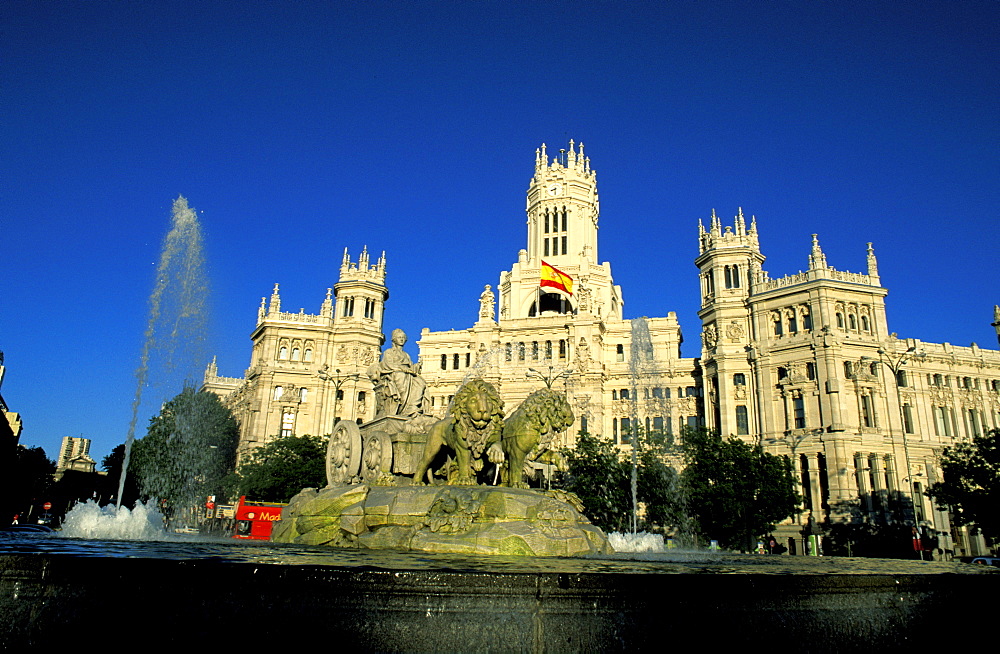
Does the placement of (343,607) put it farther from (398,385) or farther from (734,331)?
(734,331)

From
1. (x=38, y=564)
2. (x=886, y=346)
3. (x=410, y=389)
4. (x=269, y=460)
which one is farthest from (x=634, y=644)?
(x=886, y=346)

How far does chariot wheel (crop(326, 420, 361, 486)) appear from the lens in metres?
16.5

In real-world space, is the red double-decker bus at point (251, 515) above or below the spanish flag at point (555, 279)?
below

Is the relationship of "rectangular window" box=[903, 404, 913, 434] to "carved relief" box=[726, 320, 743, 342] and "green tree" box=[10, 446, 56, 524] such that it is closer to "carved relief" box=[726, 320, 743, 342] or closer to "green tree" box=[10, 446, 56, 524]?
"carved relief" box=[726, 320, 743, 342]

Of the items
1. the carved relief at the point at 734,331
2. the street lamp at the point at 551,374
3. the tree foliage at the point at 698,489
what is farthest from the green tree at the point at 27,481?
the carved relief at the point at 734,331

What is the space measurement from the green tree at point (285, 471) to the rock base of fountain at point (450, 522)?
1548 inches

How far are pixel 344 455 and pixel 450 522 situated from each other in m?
4.99

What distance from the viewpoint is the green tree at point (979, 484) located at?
4175cm

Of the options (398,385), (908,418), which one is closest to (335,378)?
(908,418)

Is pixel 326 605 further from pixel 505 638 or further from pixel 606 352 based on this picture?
pixel 606 352

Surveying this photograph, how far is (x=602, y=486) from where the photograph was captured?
151 ft

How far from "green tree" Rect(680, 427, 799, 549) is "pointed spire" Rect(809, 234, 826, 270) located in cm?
1975

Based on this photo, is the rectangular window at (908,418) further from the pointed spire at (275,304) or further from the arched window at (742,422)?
the pointed spire at (275,304)

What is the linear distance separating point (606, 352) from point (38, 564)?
72.5m
